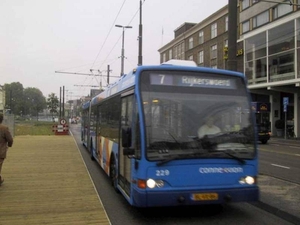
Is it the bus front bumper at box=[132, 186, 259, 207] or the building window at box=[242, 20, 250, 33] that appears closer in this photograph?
the bus front bumper at box=[132, 186, 259, 207]

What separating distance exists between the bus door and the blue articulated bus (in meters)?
0.10

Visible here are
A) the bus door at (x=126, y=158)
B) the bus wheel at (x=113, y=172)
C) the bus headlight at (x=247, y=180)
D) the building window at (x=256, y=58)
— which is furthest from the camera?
the building window at (x=256, y=58)

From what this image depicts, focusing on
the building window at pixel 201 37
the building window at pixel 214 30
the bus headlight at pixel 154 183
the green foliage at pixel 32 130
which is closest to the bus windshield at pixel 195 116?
the bus headlight at pixel 154 183

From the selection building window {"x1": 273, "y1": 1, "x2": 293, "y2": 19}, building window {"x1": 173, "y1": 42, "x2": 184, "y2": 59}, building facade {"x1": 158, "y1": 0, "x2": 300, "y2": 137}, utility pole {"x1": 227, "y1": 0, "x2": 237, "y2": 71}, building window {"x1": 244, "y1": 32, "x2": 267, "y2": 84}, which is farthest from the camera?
building window {"x1": 173, "y1": 42, "x2": 184, "y2": 59}

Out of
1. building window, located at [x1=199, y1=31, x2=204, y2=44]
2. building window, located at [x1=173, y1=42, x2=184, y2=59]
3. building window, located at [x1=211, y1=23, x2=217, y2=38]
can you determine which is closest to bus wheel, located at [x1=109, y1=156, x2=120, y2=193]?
building window, located at [x1=211, y1=23, x2=217, y2=38]

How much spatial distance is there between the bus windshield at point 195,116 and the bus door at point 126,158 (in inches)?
22.7

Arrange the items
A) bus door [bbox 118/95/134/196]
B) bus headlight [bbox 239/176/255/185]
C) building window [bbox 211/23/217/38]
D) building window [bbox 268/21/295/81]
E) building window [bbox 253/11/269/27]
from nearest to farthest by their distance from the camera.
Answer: bus headlight [bbox 239/176/255/185]
bus door [bbox 118/95/134/196]
building window [bbox 268/21/295/81]
building window [bbox 253/11/269/27]
building window [bbox 211/23/217/38]

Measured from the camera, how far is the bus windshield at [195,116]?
549 cm

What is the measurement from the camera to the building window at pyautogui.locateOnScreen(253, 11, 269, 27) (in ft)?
115

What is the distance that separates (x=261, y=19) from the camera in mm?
35812

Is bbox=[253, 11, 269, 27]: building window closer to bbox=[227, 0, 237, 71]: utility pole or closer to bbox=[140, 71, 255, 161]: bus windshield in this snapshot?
bbox=[227, 0, 237, 71]: utility pole

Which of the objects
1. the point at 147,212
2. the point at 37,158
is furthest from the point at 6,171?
the point at 147,212

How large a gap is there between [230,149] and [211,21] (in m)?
45.1

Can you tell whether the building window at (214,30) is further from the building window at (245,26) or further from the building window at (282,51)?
the building window at (282,51)
